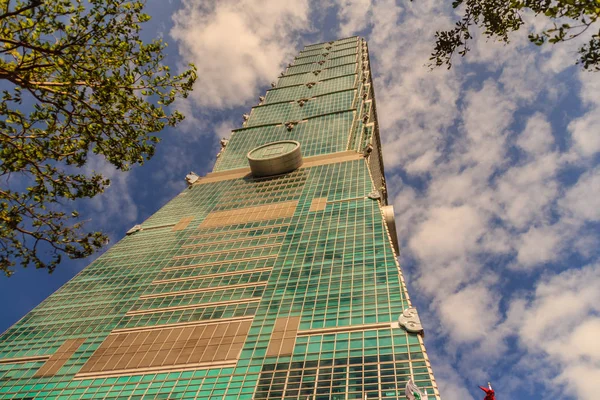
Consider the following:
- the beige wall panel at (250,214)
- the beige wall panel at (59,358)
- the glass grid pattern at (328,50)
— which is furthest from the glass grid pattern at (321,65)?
the beige wall panel at (59,358)

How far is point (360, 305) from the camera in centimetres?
3881

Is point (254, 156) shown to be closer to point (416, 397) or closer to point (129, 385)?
point (129, 385)

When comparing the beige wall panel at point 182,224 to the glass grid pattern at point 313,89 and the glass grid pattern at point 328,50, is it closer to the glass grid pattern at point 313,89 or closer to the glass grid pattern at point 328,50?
the glass grid pattern at point 313,89

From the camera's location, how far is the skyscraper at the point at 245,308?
108 ft

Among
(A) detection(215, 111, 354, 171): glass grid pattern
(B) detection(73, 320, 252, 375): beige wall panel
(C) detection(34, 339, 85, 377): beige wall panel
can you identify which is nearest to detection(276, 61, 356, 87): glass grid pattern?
(A) detection(215, 111, 354, 171): glass grid pattern

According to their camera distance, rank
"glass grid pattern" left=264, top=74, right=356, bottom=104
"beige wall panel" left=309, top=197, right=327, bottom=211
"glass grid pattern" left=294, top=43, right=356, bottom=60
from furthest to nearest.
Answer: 1. "glass grid pattern" left=294, top=43, right=356, bottom=60
2. "glass grid pattern" left=264, top=74, right=356, bottom=104
3. "beige wall panel" left=309, top=197, right=327, bottom=211

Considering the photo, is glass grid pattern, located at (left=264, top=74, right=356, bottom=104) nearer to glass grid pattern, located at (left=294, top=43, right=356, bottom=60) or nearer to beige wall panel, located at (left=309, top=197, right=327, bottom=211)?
glass grid pattern, located at (left=294, top=43, right=356, bottom=60)

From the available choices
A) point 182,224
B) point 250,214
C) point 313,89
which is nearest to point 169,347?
point 250,214

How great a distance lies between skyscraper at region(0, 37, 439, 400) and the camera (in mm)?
32844

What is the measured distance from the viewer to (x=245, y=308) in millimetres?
43438

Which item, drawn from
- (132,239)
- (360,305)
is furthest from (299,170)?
(360,305)

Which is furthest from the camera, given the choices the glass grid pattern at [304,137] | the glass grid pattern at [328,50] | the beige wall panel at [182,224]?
the glass grid pattern at [328,50]

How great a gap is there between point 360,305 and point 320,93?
327 feet

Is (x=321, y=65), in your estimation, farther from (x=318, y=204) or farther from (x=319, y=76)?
(x=318, y=204)
